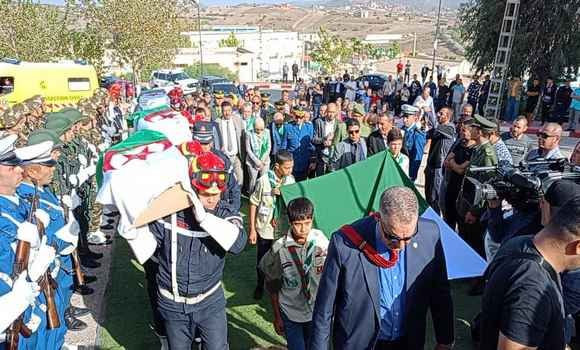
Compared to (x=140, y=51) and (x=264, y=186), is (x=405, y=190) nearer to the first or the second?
(x=264, y=186)

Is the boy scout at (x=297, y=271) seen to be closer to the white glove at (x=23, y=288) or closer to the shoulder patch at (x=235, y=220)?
the shoulder patch at (x=235, y=220)

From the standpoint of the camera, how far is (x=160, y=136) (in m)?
3.38

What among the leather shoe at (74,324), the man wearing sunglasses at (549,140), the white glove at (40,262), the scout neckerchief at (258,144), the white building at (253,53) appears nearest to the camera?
the white glove at (40,262)

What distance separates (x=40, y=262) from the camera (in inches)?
130

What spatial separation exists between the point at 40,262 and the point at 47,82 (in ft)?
47.3

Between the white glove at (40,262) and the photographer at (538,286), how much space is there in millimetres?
2765

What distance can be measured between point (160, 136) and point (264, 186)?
6.06 ft

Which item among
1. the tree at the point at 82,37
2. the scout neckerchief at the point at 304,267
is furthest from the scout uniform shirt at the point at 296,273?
the tree at the point at 82,37

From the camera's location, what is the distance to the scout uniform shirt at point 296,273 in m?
3.54

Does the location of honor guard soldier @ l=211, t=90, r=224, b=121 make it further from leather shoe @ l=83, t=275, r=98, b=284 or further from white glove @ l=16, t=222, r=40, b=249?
white glove @ l=16, t=222, r=40, b=249

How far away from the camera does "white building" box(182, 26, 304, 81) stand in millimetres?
50562

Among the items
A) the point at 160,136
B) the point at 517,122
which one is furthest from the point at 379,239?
the point at 517,122

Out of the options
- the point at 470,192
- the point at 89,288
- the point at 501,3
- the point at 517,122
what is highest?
the point at 501,3

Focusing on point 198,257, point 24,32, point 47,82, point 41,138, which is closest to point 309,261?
point 198,257
